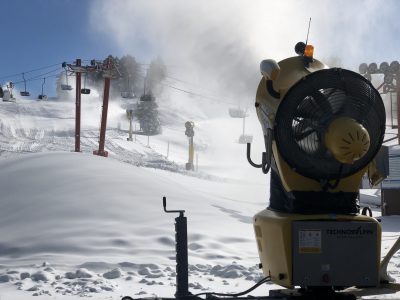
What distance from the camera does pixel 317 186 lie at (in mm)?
4133

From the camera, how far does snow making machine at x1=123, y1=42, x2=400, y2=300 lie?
12.7ft

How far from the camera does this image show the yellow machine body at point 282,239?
12.7 feet

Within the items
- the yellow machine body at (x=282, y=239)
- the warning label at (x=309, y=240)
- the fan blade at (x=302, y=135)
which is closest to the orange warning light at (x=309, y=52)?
the fan blade at (x=302, y=135)

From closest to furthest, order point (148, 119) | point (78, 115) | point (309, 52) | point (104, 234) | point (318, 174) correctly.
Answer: point (318, 174)
point (309, 52)
point (104, 234)
point (78, 115)
point (148, 119)

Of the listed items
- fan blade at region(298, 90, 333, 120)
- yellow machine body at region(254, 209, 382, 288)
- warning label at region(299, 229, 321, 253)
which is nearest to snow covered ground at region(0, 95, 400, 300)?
yellow machine body at region(254, 209, 382, 288)

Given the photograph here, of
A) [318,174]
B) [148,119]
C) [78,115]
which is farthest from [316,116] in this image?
[148,119]

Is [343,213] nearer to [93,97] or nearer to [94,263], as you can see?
[94,263]

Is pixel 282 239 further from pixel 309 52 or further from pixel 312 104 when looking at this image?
pixel 309 52

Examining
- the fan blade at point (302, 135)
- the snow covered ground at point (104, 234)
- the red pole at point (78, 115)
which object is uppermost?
the red pole at point (78, 115)

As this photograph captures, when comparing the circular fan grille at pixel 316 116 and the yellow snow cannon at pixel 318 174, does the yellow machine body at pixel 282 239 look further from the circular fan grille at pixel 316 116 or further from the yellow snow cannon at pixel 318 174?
the circular fan grille at pixel 316 116

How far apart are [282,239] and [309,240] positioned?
0.17 meters

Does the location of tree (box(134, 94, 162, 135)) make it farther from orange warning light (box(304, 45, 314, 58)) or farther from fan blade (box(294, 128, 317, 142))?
fan blade (box(294, 128, 317, 142))

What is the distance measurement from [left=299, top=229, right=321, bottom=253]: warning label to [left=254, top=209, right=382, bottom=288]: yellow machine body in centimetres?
3

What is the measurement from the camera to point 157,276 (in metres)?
7.66
